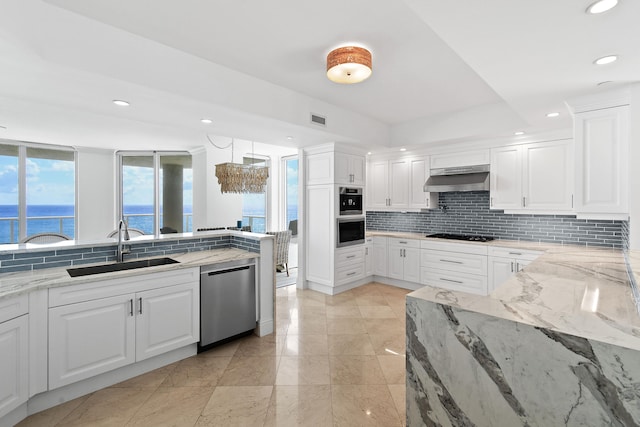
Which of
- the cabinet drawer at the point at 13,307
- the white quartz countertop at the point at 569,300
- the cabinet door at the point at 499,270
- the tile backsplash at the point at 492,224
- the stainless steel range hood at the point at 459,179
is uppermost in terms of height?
the stainless steel range hood at the point at 459,179

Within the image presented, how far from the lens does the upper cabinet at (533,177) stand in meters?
3.70

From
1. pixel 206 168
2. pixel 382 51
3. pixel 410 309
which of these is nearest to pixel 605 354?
pixel 410 309

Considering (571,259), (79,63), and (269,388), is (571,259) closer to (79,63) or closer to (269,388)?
(269,388)

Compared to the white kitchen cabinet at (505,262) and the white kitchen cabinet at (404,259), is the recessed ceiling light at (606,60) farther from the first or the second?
the white kitchen cabinet at (404,259)

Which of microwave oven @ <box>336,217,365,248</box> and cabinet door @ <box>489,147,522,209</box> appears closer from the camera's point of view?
cabinet door @ <box>489,147,522,209</box>

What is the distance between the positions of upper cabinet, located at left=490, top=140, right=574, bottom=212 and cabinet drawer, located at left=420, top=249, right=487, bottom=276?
0.82m

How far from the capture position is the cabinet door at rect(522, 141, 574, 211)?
3684mm

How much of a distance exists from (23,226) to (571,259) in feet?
26.2

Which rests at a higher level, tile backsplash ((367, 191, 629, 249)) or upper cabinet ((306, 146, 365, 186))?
upper cabinet ((306, 146, 365, 186))

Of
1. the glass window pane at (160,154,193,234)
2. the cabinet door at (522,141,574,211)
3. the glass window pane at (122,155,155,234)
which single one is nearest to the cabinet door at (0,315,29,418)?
the glass window pane at (160,154,193,234)

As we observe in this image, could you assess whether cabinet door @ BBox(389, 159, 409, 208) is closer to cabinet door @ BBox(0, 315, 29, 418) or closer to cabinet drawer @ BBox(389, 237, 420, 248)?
cabinet drawer @ BBox(389, 237, 420, 248)

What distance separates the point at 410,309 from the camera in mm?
1249

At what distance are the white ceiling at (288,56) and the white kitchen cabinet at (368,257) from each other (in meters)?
2.17

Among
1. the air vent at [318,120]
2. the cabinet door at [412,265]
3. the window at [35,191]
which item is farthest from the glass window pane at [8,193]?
the cabinet door at [412,265]
